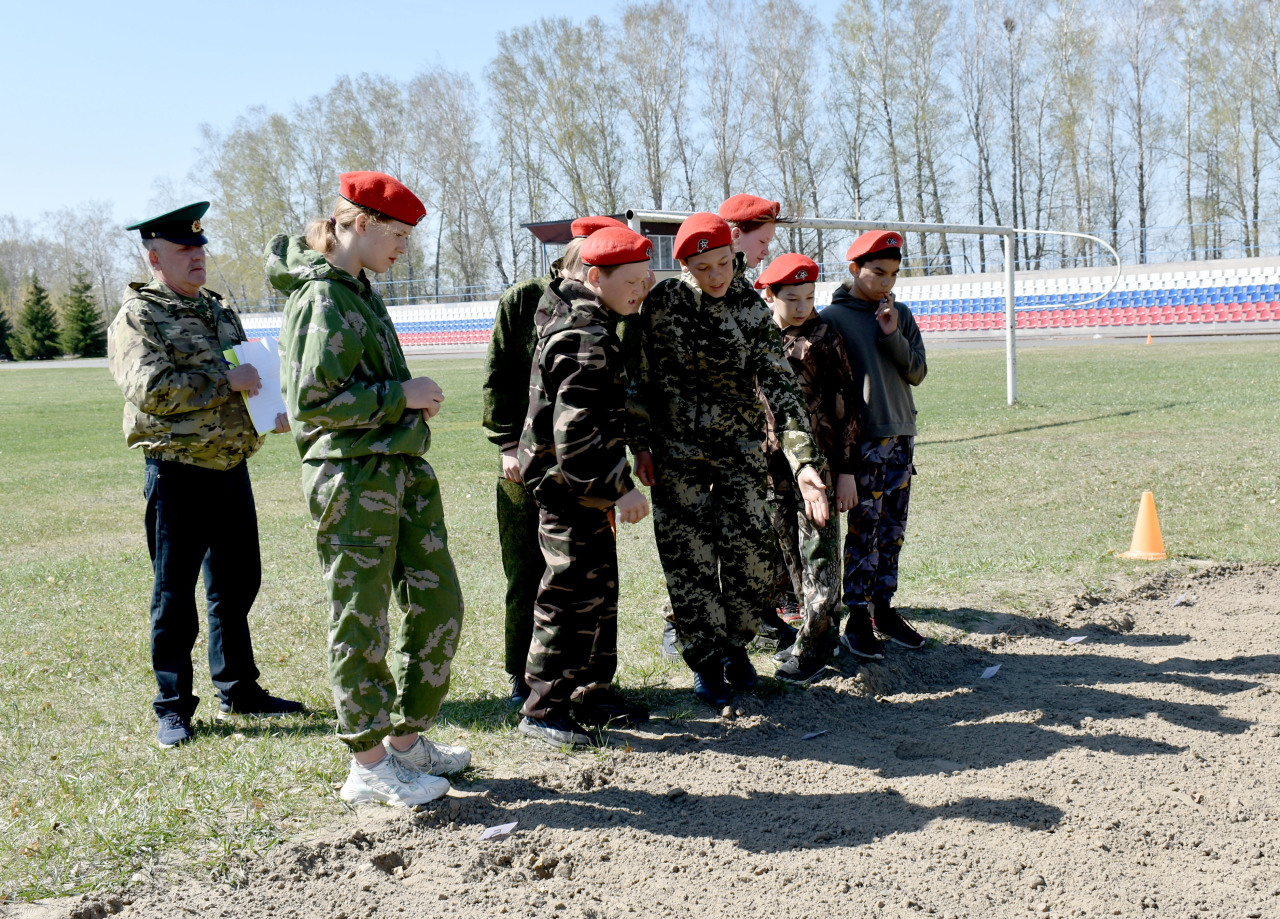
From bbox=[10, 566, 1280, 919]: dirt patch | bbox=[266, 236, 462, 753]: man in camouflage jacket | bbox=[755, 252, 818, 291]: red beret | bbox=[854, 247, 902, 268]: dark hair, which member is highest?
bbox=[854, 247, 902, 268]: dark hair

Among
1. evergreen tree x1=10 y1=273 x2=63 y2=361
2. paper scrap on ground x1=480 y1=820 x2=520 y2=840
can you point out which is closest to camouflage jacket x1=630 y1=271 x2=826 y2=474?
paper scrap on ground x1=480 y1=820 x2=520 y2=840

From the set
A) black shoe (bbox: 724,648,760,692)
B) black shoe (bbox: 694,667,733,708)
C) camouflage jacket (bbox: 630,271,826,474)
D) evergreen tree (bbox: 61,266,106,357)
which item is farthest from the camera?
evergreen tree (bbox: 61,266,106,357)

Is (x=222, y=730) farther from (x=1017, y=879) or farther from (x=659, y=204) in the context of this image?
(x=659, y=204)

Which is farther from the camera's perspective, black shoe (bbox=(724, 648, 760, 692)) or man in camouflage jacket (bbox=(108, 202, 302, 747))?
black shoe (bbox=(724, 648, 760, 692))

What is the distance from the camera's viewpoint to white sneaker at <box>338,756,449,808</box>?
3480 mm

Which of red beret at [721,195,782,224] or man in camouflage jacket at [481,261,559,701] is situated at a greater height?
red beret at [721,195,782,224]

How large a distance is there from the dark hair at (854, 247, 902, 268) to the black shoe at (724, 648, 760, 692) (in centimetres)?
194

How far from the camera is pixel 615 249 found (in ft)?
12.5

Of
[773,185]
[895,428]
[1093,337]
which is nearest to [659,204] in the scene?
[773,185]

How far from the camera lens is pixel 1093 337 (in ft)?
120

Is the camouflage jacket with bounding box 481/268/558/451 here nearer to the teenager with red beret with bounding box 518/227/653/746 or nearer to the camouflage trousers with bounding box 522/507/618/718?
the teenager with red beret with bounding box 518/227/653/746

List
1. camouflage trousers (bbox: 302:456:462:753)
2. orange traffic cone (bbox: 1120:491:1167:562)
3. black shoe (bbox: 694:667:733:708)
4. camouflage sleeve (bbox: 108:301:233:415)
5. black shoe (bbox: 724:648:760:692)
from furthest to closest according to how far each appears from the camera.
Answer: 1. orange traffic cone (bbox: 1120:491:1167:562)
2. black shoe (bbox: 724:648:760:692)
3. black shoe (bbox: 694:667:733:708)
4. camouflage sleeve (bbox: 108:301:233:415)
5. camouflage trousers (bbox: 302:456:462:753)

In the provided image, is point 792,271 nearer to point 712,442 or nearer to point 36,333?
point 712,442

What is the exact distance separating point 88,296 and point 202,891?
7463 cm
